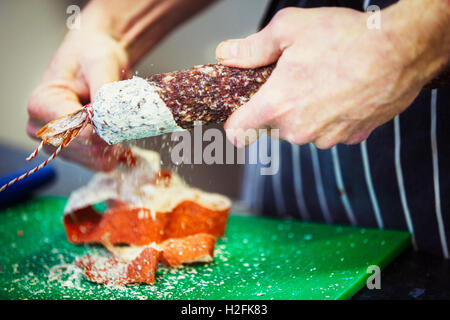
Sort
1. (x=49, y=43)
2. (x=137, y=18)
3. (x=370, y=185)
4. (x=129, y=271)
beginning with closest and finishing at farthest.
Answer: (x=129, y=271) → (x=370, y=185) → (x=137, y=18) → (x=49, y=43)

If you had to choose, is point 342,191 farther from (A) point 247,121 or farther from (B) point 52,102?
(B) point 52,102

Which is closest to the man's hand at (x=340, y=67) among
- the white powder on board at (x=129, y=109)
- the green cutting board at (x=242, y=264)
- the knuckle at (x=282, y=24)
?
the knuckle at (x=282, y=24)

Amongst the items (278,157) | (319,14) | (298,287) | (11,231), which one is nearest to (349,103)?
(319,14)

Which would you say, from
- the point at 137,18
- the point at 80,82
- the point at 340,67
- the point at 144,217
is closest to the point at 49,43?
the point at 137,18

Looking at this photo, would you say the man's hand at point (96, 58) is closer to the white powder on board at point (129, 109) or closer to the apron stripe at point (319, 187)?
the white powder on board at point (129, 109)

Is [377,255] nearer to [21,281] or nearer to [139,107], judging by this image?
[139,107]

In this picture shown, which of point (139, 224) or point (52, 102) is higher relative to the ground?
point (52, 102)

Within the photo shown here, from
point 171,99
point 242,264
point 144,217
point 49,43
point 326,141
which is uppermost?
point 49,43
